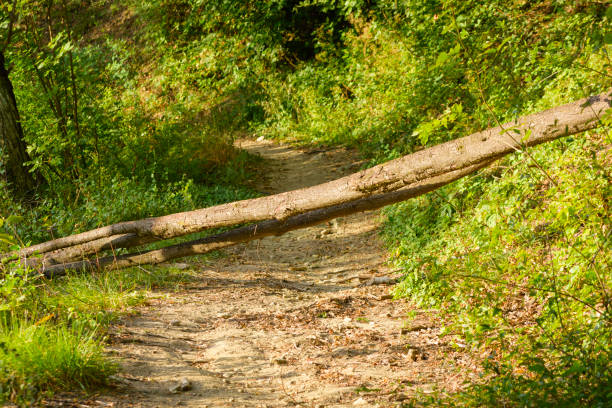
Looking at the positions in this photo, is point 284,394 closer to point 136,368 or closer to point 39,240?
point 136,368

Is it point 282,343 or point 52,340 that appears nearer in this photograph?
point 52,340

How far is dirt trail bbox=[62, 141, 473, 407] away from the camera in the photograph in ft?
11.5

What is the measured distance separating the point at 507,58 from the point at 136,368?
22.0 ft

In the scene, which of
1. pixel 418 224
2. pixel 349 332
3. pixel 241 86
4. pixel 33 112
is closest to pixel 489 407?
pixel 349 332

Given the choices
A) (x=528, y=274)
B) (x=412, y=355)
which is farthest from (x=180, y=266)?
(x=528, y=274)

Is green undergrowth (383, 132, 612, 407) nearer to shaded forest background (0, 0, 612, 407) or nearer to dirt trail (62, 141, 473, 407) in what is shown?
shaded forest background (0, 0, 612, 407)

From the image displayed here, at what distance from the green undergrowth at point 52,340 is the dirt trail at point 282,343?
0.64ft

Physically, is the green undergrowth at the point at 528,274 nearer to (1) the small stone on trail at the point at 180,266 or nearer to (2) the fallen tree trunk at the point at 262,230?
(2) the fallen tree trunk at the point at 262,230

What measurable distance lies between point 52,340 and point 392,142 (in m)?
7.42

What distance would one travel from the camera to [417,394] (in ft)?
11.1

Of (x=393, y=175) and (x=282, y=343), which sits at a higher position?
(x=393, y=175)

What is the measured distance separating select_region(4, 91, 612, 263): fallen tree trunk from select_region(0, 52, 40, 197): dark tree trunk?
3.71 m

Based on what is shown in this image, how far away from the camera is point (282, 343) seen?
4.46m

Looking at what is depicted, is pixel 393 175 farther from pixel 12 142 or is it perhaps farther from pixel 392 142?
pixel 12 142
